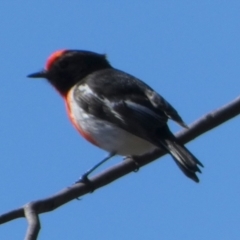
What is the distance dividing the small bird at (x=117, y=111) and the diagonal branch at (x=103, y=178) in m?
0.16

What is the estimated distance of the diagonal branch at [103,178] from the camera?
3.46 m

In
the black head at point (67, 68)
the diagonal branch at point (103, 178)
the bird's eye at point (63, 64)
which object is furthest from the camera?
the bird's eye at point (63, 64)

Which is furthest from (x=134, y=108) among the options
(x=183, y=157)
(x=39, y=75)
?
(x=39, y=75)

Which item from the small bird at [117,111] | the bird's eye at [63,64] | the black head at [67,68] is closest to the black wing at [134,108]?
the small bird at [117,111]

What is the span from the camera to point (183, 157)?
→ 14.1 feet

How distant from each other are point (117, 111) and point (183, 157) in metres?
0.92

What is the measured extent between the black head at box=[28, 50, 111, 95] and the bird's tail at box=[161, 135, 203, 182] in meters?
1.81

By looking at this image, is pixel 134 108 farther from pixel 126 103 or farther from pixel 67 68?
pixel 67 68

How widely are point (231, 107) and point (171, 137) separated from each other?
79 centimetres

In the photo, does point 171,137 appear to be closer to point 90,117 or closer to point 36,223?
point 90,117

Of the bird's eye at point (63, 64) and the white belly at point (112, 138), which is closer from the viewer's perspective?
the white belly at point (112, 138)

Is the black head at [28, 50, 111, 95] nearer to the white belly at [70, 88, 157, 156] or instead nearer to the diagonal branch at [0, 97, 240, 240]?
the white belly at [70, 88, 157, 156]

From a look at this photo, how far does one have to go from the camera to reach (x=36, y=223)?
3316mm

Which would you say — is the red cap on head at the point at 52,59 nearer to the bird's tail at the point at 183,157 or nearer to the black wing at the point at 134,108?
the black wing at the point at 134,108
